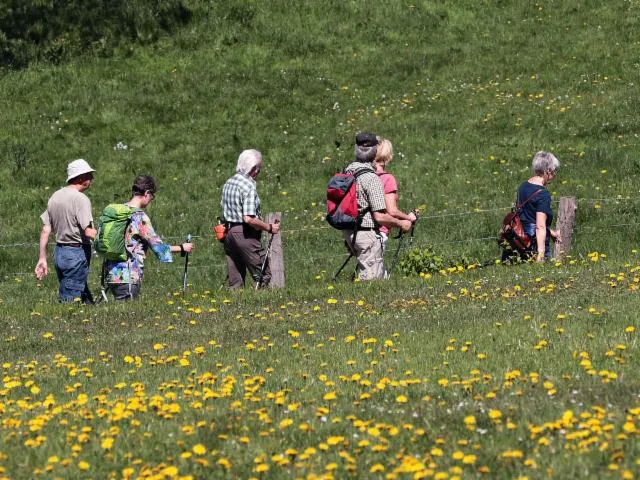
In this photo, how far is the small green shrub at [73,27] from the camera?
89.9 feet

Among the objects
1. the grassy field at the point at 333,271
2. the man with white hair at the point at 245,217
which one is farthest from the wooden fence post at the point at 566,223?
the man with white hair at the point at 245,217

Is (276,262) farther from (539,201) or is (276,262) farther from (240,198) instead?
(539,201)

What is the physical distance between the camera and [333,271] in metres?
16.2

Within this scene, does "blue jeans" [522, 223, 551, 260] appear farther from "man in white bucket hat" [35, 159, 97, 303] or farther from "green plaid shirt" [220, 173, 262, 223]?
"man in white bucket hat" [35, 159, 97, 303]

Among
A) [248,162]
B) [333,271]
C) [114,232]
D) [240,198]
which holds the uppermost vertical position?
[248,162]

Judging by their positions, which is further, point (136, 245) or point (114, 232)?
point (136, 245)

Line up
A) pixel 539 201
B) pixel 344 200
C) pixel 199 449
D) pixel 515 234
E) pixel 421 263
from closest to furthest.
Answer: pixel 199 449 → pixel 344 200 → pixel 539 201 → pixel 515 234 → pixel 421 263

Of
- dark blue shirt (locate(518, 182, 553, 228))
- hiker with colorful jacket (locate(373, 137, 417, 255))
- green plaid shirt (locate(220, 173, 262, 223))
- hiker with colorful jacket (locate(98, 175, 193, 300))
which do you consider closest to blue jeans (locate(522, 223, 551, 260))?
dark blue shirt (locate(518, 182, 553, 228))

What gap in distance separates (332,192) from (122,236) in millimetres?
2256

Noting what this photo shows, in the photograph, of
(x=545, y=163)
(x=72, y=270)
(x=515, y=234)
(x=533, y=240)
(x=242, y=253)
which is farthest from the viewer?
(x=533, y=240)

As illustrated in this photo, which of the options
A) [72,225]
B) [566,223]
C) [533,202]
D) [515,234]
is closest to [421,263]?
[515,234]

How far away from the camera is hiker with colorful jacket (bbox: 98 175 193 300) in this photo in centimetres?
1174

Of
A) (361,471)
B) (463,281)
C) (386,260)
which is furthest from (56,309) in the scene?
(361,471)

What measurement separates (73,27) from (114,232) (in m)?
17.6
